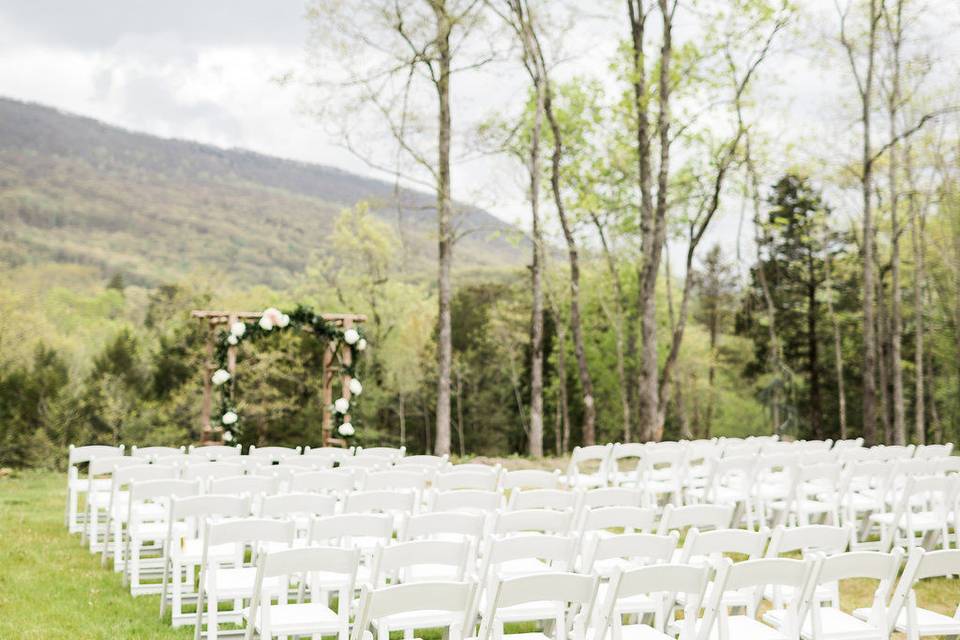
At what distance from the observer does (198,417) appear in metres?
30.9

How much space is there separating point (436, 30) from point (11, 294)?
80.2ft

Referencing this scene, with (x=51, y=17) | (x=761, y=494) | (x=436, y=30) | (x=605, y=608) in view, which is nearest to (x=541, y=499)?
(x=605, y=608)

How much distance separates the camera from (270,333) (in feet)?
48.6

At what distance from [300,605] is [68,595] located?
2.57m

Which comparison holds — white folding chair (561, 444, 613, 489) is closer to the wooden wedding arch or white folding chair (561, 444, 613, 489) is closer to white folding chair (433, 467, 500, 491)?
white folding chair (433, 467, 500, 491)

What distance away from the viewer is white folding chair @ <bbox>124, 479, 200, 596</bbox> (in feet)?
20.5

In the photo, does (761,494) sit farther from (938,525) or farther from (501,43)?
(501,43)

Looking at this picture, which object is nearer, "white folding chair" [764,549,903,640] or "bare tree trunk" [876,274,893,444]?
"white folding chair" [764,549,903,640]

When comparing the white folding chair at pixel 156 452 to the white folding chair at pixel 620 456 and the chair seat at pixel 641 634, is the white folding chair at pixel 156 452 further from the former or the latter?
the chair seat at pixel 641 634

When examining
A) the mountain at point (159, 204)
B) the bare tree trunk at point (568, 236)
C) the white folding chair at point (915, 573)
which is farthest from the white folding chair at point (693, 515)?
the mountain at point (159, 204)

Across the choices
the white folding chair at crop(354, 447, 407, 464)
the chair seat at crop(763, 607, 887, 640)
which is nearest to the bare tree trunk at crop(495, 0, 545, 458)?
the white folding chair at crop(354, 447, 407, 464)

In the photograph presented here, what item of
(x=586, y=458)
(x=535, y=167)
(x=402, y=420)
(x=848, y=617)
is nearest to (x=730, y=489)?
(x=586, y=458)

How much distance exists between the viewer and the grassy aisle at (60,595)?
17.8 feet

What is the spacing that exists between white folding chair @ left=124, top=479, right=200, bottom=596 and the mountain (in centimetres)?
4212
